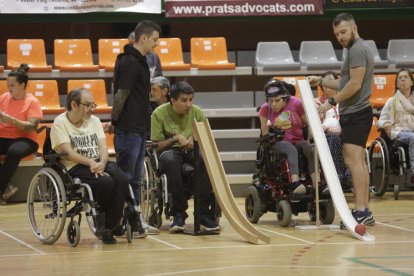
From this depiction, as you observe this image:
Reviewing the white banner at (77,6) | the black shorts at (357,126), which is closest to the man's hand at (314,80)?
the black shorts at (357,126)

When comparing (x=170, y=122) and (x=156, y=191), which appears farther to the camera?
(x=170, y=122)

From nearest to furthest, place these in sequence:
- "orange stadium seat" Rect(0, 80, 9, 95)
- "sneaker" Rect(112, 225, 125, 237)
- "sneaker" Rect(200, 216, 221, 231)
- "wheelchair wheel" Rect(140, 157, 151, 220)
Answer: "sneaker" Rect(112, 225, 125, 237), "sneaker" Rect(200, 216, 221, 231), "wheelchair wheel" Rect(140, 157, 151, 220), "orange stadium seat" Rect(0, 80, 9, 95)

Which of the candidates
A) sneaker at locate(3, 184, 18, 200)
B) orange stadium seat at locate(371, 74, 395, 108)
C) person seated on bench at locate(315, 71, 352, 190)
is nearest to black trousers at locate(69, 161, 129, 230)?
person seated on bench at locate(315, 71, 352, 190)

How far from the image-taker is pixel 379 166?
364 inches

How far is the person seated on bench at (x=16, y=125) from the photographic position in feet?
29.6

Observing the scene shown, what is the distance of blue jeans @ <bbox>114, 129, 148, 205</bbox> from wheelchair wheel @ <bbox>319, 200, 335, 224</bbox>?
1497mm

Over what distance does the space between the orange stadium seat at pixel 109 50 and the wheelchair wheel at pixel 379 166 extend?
10.1ft

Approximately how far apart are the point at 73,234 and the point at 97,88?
13.3 ft

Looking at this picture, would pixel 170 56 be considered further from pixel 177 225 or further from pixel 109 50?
pixel 177 225

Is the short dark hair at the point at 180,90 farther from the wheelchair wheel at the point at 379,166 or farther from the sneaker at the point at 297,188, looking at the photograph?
the wheelchair wheel at the point at 379,166

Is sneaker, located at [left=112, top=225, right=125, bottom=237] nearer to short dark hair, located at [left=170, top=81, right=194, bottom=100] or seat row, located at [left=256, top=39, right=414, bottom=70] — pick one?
short dark hair, located at [left=170, top=81, right=194, bottom=100]

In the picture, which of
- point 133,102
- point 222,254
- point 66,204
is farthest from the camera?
point 133,102

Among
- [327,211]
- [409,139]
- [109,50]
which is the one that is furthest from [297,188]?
[109,50]

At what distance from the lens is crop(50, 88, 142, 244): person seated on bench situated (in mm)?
6172
